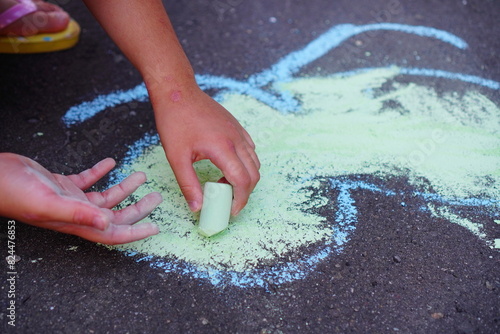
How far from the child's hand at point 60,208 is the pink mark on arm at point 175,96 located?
291mm

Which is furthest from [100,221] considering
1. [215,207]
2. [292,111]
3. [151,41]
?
[292,111]

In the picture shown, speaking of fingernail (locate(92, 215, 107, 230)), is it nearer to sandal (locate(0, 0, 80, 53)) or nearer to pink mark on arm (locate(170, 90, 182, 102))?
pink mark on arm (locate(170, 90, 182, 102))

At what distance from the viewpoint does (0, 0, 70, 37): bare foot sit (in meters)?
2.20

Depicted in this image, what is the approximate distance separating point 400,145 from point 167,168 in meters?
0.82

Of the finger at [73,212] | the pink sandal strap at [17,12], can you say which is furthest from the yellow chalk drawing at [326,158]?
the pink sandal strap at [17,12]

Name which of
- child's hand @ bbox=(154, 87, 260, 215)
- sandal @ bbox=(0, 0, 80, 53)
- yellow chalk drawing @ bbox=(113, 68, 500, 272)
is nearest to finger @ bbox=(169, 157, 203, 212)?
child's hand @ bbox=(154, 87, 260, 215)

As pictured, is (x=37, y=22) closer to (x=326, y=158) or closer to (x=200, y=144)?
(x=200, y=144)

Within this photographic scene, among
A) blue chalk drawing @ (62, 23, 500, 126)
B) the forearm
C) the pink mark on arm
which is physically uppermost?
the forearm

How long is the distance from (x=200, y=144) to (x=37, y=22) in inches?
49.1

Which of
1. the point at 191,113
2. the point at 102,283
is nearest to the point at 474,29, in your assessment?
the point at 191,113

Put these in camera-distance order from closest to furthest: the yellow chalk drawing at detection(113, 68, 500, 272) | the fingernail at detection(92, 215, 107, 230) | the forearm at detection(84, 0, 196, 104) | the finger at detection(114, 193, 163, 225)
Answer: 1. the fingernail at detection(92, 215, 107, 230)
2. the finger at detection(114, 193, 163, 225)
3. the yellow chalk drawing at detection(113, 68, 500, 272)
4. the forearm at detection(84, 0, 196, 104)

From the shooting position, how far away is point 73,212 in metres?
1.19

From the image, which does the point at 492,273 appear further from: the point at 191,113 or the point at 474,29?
the point at 474,29

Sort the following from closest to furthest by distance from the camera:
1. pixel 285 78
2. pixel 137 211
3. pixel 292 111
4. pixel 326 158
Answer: pixel 137 211, pixel 326 158, pixel 292 111, pixel 285 78
